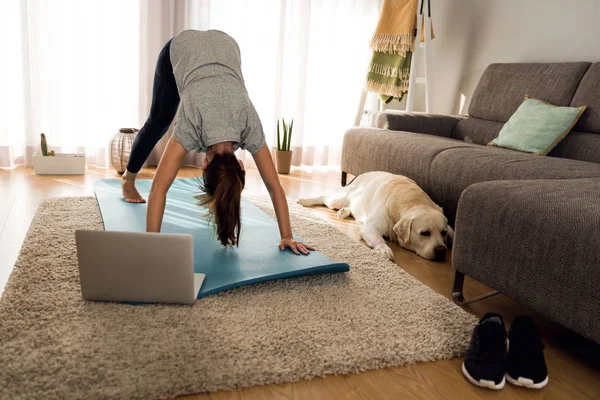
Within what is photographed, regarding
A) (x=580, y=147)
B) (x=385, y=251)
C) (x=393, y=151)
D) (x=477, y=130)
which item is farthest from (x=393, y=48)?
(x=385, y=251)

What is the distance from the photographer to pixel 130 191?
8.55ft

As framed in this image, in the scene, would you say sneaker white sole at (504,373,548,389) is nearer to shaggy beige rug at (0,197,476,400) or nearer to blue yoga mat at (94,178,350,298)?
shaggy beige rug at (0,197,476,400)

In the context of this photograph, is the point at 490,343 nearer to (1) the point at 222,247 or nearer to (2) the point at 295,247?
(2) the point at 295,247

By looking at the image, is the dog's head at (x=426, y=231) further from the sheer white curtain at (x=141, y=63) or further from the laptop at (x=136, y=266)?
the sheer white curtain at (x=141, y=63)

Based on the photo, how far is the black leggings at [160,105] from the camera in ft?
7.41

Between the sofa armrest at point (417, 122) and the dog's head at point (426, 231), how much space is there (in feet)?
4.38

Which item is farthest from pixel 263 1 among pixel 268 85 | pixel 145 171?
pixel 145 171

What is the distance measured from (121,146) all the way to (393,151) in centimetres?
200

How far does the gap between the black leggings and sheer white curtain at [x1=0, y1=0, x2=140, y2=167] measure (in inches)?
64.1

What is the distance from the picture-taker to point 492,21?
387 centimetres

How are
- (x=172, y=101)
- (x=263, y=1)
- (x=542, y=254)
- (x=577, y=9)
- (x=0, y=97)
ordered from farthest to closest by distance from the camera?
1. (x=263, y=1)
2. (x=0, y=97)
3. (x=577, y=9)
4. (x=172, y=101)
5. (x=542, y=254)

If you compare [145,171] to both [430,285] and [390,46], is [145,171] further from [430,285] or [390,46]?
[430,285]

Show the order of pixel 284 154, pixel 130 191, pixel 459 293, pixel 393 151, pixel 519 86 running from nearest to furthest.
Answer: pixel 459 293 → pixel 130 191 → pixel 393 151 → pixel 519 86 → pixel 284 154

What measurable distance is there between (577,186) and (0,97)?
3.69m
